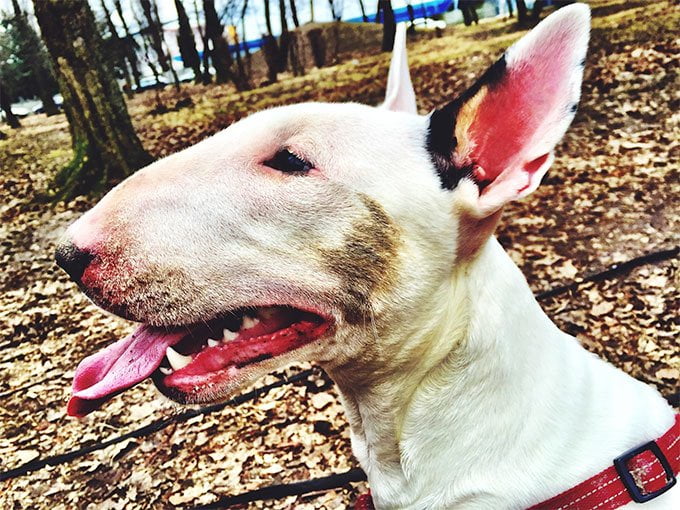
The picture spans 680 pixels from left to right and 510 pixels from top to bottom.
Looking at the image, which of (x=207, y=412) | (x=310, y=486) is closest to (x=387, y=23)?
(x=207, y=412)

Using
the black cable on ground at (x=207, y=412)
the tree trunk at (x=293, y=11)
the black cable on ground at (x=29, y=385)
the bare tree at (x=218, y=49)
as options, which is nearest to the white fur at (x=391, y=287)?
the black cable on ground at (x=207, y=412)

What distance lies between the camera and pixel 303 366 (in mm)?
4195

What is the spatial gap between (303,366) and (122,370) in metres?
2.67

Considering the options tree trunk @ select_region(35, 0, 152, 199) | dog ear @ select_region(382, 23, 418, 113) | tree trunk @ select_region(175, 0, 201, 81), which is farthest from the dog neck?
tree trunk @ select_region(175, 0, 201, 81)

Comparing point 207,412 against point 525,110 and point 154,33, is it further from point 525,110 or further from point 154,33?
point 154,33

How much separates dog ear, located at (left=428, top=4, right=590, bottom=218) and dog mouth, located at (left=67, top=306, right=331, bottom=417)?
0.57m

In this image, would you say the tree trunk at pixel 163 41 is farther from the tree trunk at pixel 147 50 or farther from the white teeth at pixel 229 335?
the white teeth at pixel 229 335

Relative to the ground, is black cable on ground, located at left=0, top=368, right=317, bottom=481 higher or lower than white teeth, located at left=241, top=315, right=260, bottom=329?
lower

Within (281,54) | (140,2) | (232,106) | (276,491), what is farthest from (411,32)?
(276,491)

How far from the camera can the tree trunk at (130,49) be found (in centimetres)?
794

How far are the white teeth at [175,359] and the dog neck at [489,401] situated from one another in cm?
48

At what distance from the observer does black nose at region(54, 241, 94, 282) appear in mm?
1360

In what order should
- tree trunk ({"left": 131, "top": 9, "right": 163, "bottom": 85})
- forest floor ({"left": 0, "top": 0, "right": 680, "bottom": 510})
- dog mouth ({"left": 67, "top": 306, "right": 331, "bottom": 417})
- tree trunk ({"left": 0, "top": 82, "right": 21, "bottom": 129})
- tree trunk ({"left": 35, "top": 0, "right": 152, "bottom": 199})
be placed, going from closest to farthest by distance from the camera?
1. dog mouth ({"left": 67, "top": 306, "right": 331, "bottom": 417})
2. forest floor ({"left": 0, "top": 0, "right": 680, "bottom": 510})
3. tree trunk ({"left": 35, "top": 0, "right": 152, "bottom": 199})
4. tree trunk ({"left": 0, "top": 82, "right": 21, "bottom": 129})
5. tree trunk ({"left": 131, "top": 9, "right": 163, "bottom": 85})

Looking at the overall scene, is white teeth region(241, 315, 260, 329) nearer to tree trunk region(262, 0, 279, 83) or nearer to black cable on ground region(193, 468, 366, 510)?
black cable on ground region(193, 468, 366, 510)
